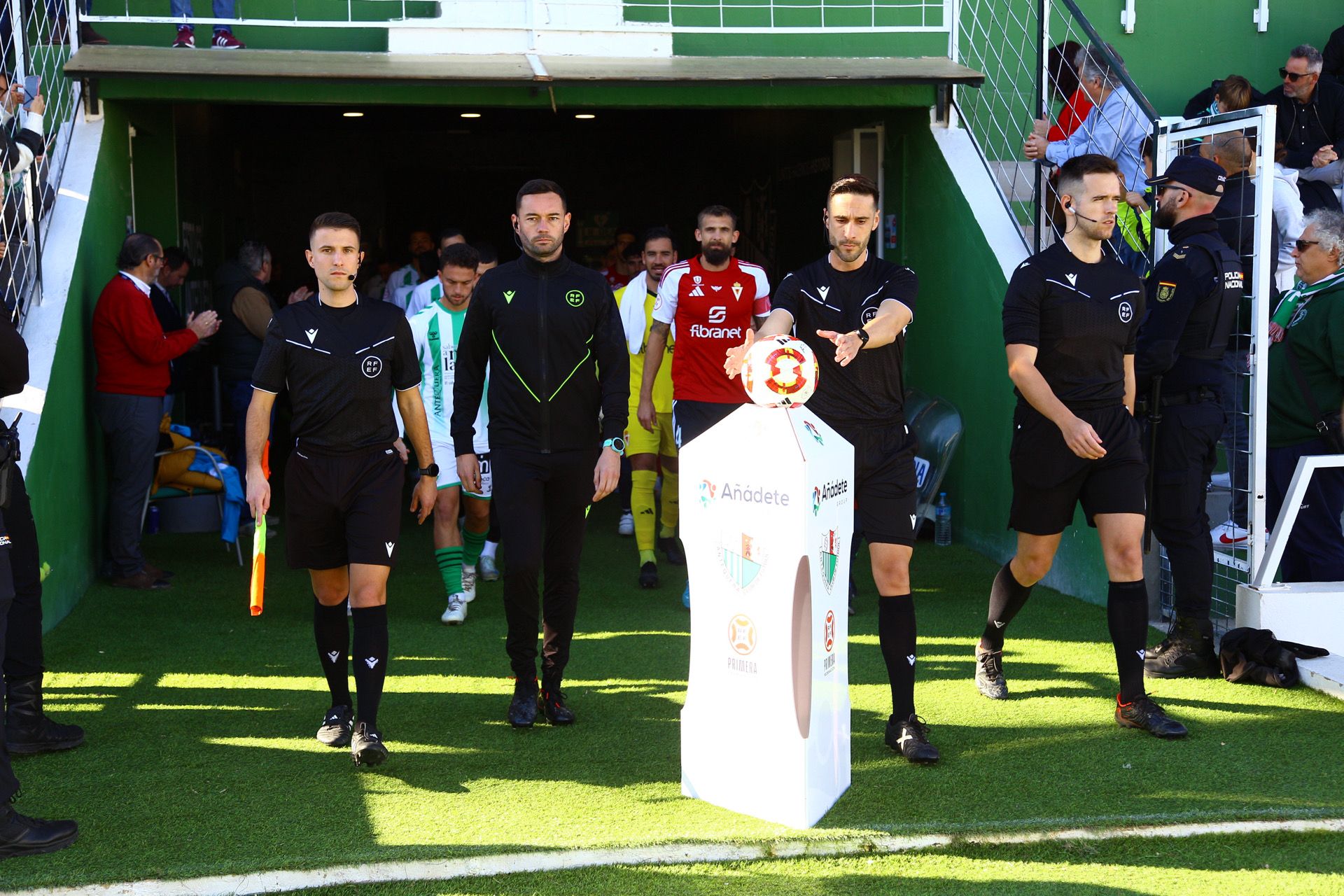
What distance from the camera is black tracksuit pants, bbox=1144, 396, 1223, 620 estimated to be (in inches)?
216

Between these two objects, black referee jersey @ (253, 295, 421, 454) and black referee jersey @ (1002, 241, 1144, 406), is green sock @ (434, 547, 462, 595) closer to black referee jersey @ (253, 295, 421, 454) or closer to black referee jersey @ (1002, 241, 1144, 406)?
black referee jersey @ (253, 295, 421, 454)

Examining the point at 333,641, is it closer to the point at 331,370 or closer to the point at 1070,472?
the point at 331,370

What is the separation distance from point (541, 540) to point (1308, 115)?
→ 661cm

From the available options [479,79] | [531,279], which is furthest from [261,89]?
[531,279]

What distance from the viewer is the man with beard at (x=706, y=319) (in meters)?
6.76

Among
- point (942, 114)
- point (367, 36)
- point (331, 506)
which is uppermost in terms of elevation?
point (367, 36)

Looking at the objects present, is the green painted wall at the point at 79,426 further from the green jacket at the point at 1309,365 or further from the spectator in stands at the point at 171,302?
the green jacket at the point at 1309,365

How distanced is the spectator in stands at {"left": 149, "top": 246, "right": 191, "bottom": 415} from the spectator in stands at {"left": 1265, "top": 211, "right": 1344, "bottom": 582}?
6082mm

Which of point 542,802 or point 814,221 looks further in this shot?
point 814,221

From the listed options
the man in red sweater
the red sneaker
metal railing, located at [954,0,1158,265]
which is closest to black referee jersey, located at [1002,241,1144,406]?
metal railing, located at [954,0,1158,265]

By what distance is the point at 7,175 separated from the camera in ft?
21.4

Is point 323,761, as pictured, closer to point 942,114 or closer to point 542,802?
point 542,802

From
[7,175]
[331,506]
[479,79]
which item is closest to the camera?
[331,506]

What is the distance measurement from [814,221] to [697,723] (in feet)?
23.6
